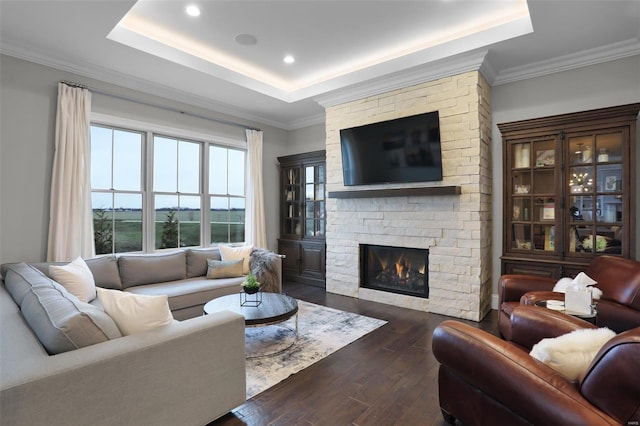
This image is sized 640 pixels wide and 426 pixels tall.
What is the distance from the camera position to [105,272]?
354 centimetres

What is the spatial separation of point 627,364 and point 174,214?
499 cm

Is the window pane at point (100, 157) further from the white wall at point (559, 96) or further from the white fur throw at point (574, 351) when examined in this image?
the white wall at point (559, 96)

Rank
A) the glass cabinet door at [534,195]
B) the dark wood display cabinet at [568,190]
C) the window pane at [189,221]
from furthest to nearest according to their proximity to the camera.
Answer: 1. the window pane at [189,221]
2. the glass cabinet door at [534,195]
3. the dark wood display cabinet at [568,190]

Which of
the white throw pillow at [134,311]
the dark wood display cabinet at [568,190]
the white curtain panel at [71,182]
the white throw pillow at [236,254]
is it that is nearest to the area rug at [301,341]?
the white throw pillow at [134,311]

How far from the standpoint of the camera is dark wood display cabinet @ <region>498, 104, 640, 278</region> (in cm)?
326

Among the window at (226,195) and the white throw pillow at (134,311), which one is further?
the window at (226,195)

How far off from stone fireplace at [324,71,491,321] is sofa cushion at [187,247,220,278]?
2134 millimetres

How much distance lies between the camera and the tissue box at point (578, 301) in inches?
90.1

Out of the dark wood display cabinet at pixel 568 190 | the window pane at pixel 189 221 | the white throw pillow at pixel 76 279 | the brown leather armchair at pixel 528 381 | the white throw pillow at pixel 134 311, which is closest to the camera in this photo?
the brown leather armchair at pixel 528 381

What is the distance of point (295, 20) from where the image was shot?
3.33m

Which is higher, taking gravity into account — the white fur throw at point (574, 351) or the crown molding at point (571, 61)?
the crown molding at point (571, 61)

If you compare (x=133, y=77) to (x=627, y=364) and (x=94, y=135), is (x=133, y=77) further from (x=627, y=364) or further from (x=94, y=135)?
(x=627, y=364)

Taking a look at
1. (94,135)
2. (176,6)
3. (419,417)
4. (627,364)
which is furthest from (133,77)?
(627,364)

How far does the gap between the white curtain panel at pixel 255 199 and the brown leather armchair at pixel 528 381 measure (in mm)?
4215
